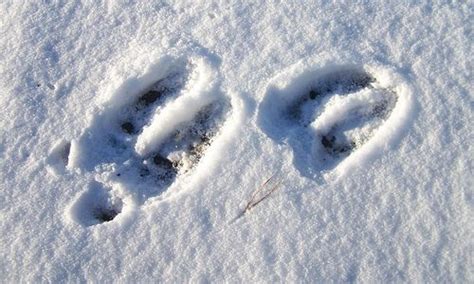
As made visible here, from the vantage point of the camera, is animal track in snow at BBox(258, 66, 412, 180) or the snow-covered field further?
animal track in snow at BBox(258, 66, 412, 180)

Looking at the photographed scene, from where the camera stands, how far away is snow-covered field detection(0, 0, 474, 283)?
1.48 metres

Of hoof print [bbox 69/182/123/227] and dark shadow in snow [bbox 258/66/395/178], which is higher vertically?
hoof print [bbox 69/182/123/227]

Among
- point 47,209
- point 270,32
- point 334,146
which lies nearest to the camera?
point 47,209

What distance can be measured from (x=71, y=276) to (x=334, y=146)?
0.77 meters

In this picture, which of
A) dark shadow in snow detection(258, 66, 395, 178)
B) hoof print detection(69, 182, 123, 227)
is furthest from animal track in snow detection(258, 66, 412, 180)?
hoof print detection(69, 182, 123, 227)

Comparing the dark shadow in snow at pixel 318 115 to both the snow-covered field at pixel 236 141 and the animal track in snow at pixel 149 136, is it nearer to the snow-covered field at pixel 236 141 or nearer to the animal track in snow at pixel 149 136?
the snow-covered field at pixel 236 141

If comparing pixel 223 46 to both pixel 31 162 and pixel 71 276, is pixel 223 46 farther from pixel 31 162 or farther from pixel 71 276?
pixel 71 276

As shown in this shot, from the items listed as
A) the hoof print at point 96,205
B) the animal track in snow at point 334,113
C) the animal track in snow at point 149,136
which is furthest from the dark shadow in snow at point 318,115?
the hoof print at point 96,205

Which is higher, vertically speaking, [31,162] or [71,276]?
[31,162]

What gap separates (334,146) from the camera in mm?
1667

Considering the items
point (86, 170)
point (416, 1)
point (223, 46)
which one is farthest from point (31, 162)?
point (416, 1)

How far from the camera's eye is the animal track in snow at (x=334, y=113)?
5.32 feet

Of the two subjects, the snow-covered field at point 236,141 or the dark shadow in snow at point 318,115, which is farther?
the dark shadow in snow at point 318,115

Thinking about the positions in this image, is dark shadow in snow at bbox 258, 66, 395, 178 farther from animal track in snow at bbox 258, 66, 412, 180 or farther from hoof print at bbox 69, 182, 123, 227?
hoof print at bbox 69, 182, 123, 227
